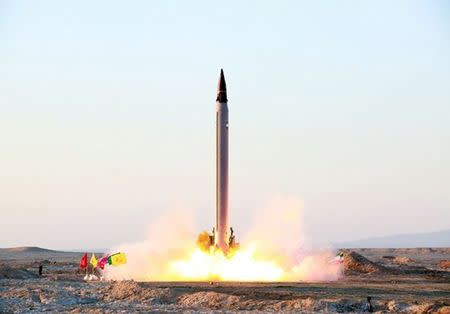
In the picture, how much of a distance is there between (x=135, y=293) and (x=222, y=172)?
47.3 feet

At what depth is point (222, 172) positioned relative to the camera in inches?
2447

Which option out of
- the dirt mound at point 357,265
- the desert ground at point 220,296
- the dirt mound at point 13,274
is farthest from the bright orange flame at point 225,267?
the dirt mound at point 357,265

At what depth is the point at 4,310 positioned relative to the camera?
45938 mm

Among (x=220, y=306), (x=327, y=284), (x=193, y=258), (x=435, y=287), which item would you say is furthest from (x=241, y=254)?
(x=220, y=306)

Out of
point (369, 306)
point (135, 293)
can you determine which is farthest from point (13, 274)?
point (369, 306)

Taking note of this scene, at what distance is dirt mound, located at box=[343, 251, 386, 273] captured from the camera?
74.3 meters

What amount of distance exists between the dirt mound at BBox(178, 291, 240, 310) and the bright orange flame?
1350 centimetres

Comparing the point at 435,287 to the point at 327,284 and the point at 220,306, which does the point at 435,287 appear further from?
the point at 220,306

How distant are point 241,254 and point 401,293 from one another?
1533cm

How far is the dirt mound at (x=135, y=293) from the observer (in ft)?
161

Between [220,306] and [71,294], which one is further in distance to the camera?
[71,294]

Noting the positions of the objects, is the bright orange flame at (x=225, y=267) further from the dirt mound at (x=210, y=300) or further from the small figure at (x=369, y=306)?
the small figure at (x=369, y=306)

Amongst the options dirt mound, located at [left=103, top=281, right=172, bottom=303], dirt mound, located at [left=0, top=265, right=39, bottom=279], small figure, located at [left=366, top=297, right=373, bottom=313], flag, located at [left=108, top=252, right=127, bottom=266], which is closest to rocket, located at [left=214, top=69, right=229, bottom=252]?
flag, located at [left=108, top=252, right=127, bottom=266]

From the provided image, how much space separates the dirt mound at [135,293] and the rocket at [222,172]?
10.7 metres
